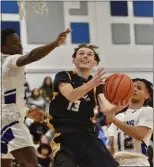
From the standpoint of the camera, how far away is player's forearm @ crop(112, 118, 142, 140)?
10.8 ft

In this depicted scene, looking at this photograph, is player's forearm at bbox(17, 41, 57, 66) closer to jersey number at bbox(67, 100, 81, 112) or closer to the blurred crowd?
jersey number at bbox(67, 100, 81, 112)

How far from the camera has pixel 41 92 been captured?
7.64 metres

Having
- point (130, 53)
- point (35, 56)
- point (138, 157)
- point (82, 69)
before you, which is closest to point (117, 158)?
point (138, 157)

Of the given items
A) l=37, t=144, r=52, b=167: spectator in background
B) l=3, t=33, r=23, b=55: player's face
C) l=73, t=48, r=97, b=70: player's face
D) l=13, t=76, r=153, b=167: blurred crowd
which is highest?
l=3, t=33, r=23, b=55: player's face

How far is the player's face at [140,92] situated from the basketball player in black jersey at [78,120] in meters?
0.43

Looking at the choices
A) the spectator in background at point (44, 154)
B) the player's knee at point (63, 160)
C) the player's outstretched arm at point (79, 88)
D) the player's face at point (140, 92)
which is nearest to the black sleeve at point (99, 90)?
the player's outstretched arm at point (79, 88)

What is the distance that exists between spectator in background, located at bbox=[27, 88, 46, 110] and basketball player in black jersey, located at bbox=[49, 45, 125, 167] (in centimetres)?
367

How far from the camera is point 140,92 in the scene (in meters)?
3.72

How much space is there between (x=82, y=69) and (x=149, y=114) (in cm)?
66

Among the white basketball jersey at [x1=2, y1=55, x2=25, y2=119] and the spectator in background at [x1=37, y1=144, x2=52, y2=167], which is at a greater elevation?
the white basketball jersey at [x1=2, y1=55, x2=25, y2=119]

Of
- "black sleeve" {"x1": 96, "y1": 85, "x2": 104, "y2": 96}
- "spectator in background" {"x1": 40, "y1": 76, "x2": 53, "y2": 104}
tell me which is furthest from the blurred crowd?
"black sleeve" {"x1": 96, "y1": 85, "x2": 104, "y2": 96}

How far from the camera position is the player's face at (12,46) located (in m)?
3.75

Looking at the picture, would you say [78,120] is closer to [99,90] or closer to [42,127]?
[99,90]

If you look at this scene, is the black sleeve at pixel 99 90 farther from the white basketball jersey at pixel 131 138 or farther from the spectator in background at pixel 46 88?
the spectator in background at pixel 46 88
